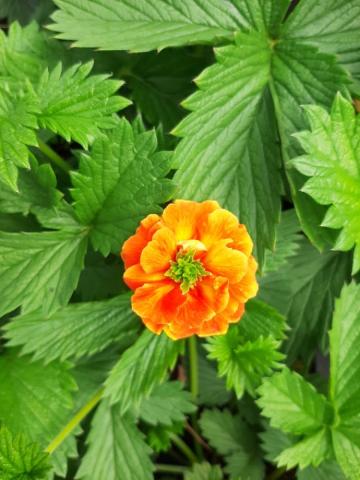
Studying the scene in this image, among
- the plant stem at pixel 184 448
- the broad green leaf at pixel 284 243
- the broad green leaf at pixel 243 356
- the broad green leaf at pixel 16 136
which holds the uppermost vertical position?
the broad green leaf at pixel 16 136

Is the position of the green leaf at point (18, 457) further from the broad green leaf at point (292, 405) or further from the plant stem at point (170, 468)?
the plant stem at point (170, 468)

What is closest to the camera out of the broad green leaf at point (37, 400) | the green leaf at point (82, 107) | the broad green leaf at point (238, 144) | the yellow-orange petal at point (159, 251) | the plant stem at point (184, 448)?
the yellow-orange petal at point (159, 251)

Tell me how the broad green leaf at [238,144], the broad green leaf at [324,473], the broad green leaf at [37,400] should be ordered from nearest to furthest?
1. the broad green leaf at [238,144]
2. the broad green leaf at [37,400]
3. the broad green leaf at [324,473]

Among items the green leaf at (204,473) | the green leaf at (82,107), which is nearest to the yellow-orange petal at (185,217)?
the green leaf at (82,107)

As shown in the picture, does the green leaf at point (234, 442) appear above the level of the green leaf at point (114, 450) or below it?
below

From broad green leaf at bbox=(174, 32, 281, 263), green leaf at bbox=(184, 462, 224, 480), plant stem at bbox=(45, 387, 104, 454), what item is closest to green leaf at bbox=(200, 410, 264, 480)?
green leaf at bbox=(184, 462, 224, 480)

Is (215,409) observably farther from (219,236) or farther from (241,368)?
(219,236)

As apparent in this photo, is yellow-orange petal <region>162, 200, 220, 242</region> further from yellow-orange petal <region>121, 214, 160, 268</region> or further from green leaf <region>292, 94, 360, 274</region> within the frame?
green leaf <region>292, 94, 360, 274</region>
